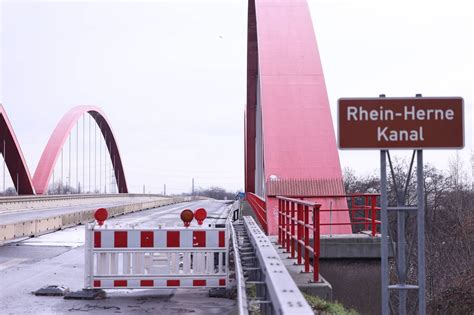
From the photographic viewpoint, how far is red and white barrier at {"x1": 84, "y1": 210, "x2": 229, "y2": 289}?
30.4 ft

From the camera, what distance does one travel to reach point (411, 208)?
5773mm

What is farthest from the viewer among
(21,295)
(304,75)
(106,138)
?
(106,138)

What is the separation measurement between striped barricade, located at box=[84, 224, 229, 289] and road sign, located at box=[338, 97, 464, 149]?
171 inches

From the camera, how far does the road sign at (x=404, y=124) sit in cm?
557

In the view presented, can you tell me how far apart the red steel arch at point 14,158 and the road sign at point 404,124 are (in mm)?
49917

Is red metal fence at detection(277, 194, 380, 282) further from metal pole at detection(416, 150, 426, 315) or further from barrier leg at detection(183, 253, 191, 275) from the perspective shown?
metal pole at detection(416, 150, 426, 315)

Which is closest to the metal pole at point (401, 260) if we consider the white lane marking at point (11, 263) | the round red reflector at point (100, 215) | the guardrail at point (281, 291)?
the guardrail at point (281, 291)

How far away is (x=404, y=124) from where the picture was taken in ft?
18.3

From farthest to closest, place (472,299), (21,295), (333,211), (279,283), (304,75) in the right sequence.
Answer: (472,299), (304,75), (333,211), (21,295), (279,283)

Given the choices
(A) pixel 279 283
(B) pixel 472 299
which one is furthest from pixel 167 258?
(B) pixel 472 299

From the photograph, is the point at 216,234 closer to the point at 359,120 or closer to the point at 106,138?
the point at 359,120

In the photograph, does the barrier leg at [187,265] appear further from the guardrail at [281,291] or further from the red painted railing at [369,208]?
the red painted railing at [369,208]

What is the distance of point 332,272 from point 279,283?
8.35 metres

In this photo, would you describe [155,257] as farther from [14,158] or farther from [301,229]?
[14,158]
